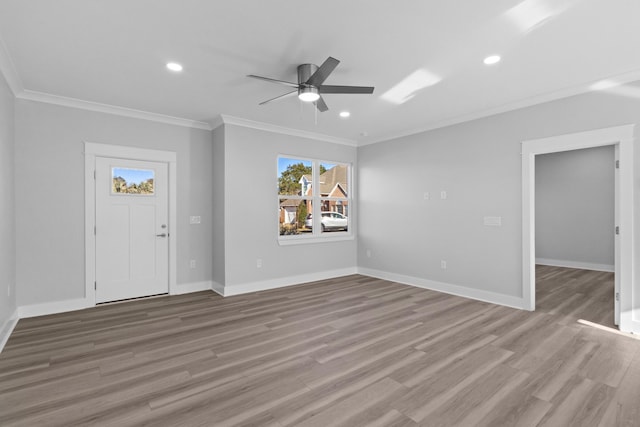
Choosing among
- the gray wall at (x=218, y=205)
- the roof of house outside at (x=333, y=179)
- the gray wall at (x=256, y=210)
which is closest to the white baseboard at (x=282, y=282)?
the gray wall at (x=256, y=210)

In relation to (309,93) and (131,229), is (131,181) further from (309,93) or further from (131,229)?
(309,93)

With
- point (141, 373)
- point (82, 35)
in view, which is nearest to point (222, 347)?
point (141, 373)

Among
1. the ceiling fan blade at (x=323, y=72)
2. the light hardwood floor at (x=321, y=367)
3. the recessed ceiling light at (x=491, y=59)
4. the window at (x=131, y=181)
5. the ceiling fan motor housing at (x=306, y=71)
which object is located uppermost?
the recessed ceiling light at (x=491, y=59)

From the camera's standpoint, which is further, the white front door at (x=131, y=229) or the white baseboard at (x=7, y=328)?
the white front door at (x=131, y=229)

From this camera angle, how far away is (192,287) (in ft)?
16.5

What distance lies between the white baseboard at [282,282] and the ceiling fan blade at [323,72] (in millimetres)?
3220

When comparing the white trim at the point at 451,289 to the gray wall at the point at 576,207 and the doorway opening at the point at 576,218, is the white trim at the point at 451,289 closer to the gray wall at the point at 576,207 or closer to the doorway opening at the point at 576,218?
the doorway opening at the point at 576,218

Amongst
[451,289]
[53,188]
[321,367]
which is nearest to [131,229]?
[53,188]

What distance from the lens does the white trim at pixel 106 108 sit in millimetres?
3842

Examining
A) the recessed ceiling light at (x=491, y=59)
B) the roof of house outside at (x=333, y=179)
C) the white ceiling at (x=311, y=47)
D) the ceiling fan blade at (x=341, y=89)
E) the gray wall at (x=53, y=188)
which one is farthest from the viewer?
the roof of house outside at (x=333, y=179)

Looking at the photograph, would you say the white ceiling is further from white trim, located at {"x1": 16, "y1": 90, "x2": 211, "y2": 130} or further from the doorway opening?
the doorway opening

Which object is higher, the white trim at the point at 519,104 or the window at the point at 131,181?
the white trim at the point at 519,104

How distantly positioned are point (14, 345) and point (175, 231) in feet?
7.20

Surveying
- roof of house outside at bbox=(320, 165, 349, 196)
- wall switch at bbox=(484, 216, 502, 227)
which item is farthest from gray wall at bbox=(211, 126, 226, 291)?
wall switch at bbox=(484, 216, 502, 227)
